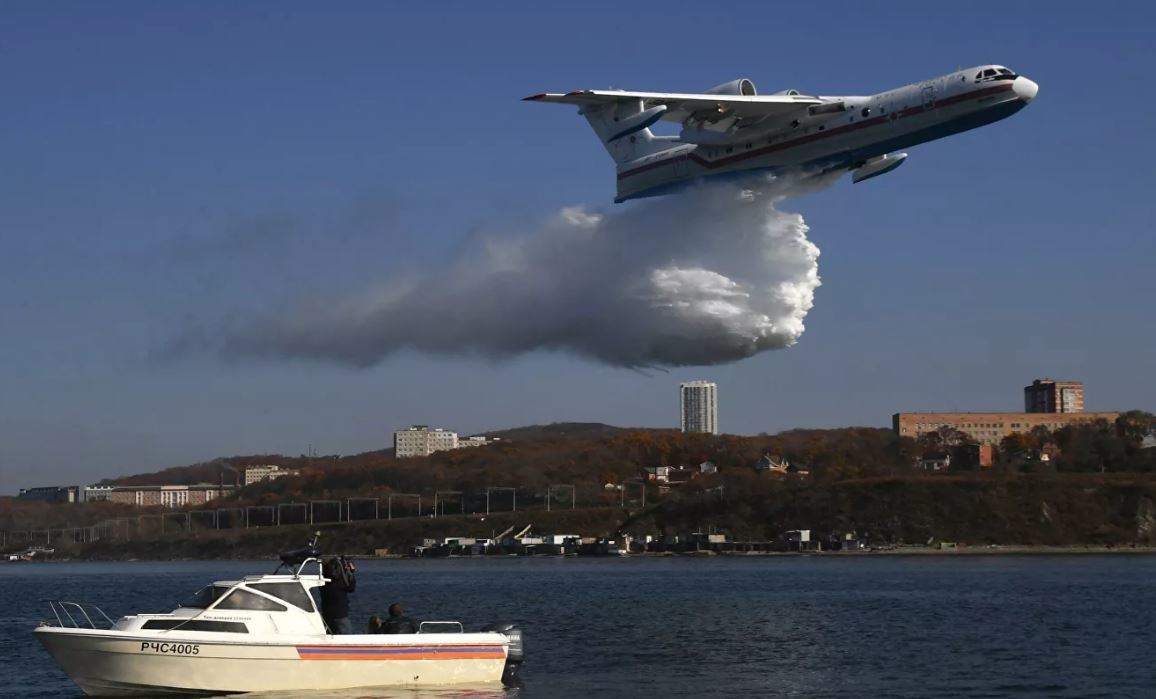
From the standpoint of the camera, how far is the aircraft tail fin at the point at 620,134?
52.6 m

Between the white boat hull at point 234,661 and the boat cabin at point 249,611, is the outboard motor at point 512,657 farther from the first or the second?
the boat cabin at point 249,611

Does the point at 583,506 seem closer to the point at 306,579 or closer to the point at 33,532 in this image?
the point at 33,532

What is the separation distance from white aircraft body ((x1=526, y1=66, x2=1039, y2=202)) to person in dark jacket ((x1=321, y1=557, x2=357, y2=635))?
69.9 ft

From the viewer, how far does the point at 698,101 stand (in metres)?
47.4

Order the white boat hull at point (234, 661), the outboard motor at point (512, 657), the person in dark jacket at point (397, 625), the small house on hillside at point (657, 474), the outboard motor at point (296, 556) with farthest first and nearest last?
1. the small house on hillside at point (657, 474)
2. the outboard motor at point (512, 657)
3. the person in dark jacket at point (397, 625)
4. the outboard motor at point (296, 556)
5. the white boat hull at point (234, 661)

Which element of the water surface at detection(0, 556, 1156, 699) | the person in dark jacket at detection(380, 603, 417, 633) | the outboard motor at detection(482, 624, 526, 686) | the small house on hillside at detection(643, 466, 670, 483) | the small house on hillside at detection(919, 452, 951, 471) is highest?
the small house on hillside at detection(919, 452, 951, 471)

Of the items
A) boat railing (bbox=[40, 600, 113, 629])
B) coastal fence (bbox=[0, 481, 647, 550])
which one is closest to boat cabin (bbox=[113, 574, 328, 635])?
boat railing (bbox=[40, 600, 113, 629])

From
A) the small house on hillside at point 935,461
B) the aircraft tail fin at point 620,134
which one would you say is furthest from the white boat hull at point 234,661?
the small house on hillside at point 935,461

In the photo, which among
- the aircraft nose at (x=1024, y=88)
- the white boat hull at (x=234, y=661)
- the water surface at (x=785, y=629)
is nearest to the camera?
the white boat hull at (x=234, y=661)

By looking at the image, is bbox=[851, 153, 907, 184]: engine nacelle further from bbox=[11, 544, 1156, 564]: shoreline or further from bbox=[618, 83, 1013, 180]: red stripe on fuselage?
bbox=[11, 544, 1156, 564]: shoreline

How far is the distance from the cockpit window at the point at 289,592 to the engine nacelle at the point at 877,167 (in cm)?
2636

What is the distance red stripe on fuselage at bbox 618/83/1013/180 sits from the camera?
1718 inches

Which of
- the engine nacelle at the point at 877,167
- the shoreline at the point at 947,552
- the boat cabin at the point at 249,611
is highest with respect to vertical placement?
the engine nacelle at the point at 877,167

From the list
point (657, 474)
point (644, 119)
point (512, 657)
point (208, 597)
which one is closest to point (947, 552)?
point (657, 474)
